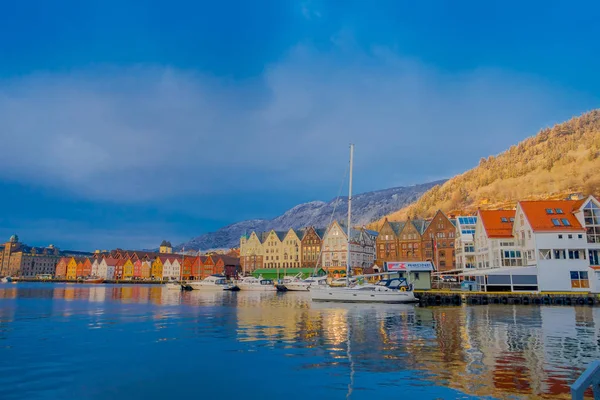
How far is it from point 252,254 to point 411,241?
62.9 metres

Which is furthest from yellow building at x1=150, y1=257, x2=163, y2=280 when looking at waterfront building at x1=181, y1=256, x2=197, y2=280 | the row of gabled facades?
waterfront building at x1=181, y1=256, x2=197, y2=280

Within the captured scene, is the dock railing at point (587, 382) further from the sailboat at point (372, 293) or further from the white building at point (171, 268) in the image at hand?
the white building at point (171, 268)

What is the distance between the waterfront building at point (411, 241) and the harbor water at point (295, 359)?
8155cm

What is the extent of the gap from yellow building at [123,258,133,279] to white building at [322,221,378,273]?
104 metres

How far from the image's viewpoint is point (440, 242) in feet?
366

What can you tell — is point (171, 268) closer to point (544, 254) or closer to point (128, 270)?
point (128, 270)

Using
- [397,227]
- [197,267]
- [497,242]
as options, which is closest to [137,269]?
[197,267]

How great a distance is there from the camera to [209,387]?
16.3 m

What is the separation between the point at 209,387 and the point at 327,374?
4.80 metres

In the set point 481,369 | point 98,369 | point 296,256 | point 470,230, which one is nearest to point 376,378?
point 481,369

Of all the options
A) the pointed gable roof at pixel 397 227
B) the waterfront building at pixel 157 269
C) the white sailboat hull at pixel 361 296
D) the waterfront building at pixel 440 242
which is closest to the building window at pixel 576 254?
the white sailboat hull at pixel 361 296

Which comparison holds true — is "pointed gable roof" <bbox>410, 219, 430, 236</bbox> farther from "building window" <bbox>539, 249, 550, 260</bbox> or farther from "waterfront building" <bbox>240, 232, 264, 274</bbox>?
"waterfront building" <bbox>240, 232, 264, 274</bbox>

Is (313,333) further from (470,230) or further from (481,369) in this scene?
(470,230)

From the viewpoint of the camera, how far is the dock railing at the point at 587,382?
242 inches
